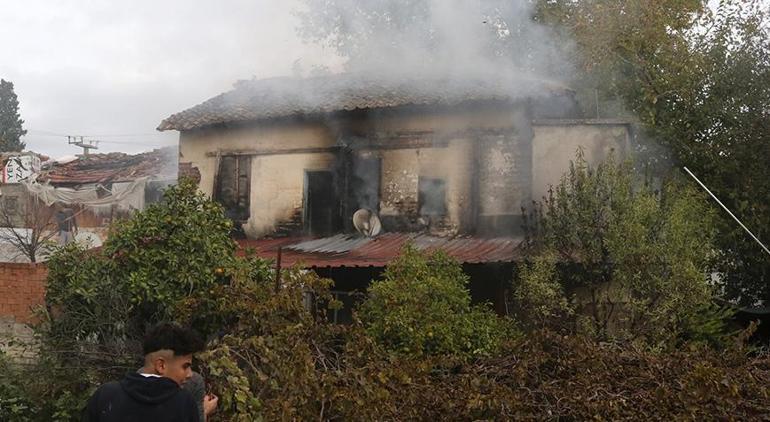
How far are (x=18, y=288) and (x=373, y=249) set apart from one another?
197 inches

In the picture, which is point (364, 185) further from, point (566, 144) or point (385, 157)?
point (566, 144)

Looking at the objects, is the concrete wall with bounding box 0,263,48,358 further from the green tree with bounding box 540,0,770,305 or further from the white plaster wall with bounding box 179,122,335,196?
the green tree with bounding box 540,0,770,305

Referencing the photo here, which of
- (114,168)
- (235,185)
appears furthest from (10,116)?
(235,185)

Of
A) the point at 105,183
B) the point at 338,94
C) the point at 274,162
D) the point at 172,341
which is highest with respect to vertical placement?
the point at 338,94

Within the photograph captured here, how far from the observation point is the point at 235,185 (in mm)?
14469

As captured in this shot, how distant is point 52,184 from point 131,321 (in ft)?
52.2

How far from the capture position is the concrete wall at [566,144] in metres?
11.7

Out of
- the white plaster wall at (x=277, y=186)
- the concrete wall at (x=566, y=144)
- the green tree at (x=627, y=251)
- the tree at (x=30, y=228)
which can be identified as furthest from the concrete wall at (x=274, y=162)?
the green tree at (x=627, y=251)

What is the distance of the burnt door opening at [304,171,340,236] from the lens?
13578 mm

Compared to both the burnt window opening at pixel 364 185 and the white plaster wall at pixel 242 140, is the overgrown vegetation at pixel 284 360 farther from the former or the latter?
the white plaster wall at pixel 242 140

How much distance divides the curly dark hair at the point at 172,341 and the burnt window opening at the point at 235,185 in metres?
10.8

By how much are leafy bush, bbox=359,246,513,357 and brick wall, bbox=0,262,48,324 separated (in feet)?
14.4

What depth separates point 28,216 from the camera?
717 inches

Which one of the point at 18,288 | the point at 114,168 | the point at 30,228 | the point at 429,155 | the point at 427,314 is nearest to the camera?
the point at 427,314
